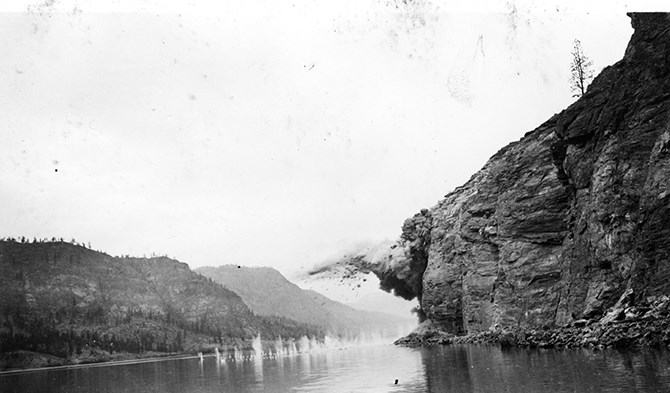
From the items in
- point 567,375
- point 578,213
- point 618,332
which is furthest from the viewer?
point 578,213

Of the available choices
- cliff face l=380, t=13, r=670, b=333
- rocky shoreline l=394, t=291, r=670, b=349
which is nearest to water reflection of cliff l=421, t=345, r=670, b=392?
rocky shoreline l=394, t=291, r=670, b=349

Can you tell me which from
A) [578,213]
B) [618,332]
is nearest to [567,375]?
[618,332]

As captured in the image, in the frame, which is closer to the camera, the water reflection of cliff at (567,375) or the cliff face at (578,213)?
the water reflection of cliff at (567,375)

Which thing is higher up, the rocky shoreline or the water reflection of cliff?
the rocky shoreline

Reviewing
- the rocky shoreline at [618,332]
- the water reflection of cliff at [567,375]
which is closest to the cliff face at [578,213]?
the rocky shoreline at [618,332]

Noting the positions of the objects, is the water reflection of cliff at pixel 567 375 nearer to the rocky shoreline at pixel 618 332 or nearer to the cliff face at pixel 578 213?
the rocky shoreline at pixel 618 332

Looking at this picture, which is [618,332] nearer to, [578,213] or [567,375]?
[567,375]

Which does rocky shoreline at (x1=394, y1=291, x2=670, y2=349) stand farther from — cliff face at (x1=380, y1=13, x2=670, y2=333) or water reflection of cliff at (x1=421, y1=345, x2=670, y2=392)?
water reflection of cliff at (x1=421, y1=345, x2=670, y2=392)

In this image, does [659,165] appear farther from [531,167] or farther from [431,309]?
[431,309]

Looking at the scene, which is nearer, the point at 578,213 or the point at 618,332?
the point at 618,332
